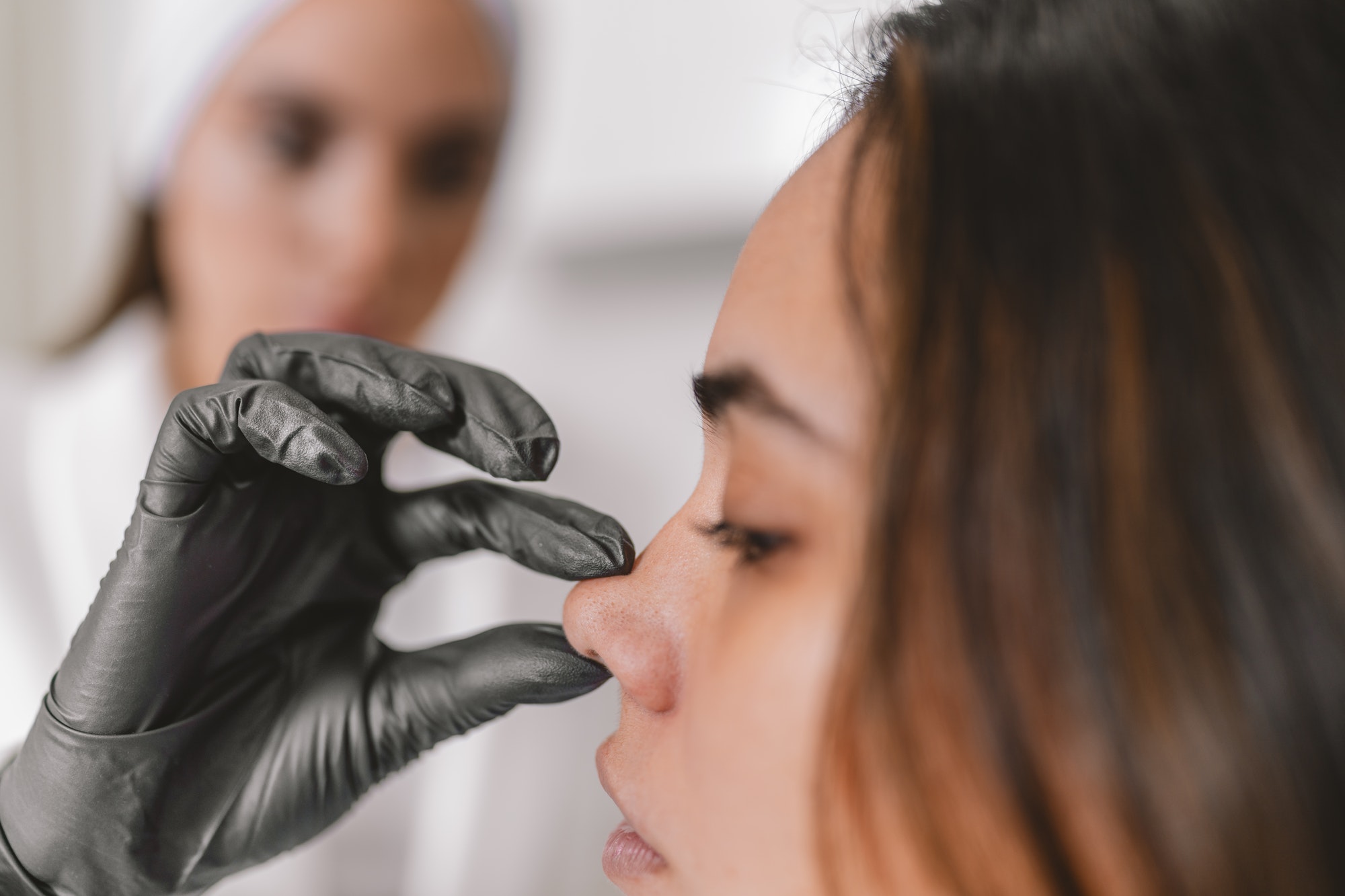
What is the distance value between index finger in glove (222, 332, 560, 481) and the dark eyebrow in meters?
0.12

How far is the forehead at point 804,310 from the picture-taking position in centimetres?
44

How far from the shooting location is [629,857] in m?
0.55

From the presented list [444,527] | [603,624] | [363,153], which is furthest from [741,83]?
[603,624]

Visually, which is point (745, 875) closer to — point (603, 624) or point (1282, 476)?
point (603, 624)

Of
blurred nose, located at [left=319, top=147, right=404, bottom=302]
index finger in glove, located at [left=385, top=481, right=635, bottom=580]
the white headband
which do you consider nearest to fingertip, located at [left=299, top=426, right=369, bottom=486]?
index finger in glove, located at [left=385, top=481, right=635, bottom=580]

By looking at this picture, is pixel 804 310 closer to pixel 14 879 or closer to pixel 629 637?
pixel 629 637

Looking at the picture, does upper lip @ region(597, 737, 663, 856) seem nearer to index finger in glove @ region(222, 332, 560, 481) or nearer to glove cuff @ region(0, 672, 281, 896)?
index finger in glove @ region(222, 332, 560, 481)

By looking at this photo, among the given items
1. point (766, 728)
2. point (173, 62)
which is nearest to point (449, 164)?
point (173, 62)

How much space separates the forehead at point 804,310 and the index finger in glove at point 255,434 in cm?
22

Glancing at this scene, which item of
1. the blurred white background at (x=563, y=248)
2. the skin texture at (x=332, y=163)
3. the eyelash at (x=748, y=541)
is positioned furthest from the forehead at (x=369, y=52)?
the eyelash at (x=748, y=541)

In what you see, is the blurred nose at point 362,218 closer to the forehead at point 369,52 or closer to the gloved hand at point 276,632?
the forehead at point 369,52

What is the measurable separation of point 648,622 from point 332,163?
0.84 meters

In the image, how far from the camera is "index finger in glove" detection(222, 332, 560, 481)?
23.6 inches

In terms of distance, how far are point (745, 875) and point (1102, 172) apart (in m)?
0.36
